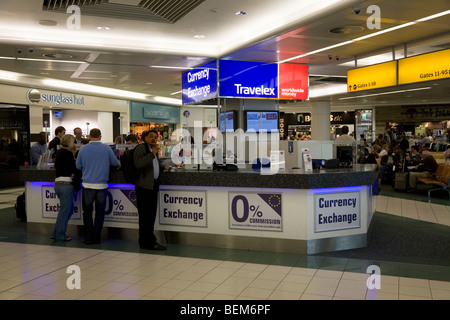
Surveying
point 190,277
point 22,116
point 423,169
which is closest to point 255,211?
point 190,277

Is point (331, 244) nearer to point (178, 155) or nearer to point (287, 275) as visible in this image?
point (287, 275)

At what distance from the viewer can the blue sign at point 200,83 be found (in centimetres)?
836

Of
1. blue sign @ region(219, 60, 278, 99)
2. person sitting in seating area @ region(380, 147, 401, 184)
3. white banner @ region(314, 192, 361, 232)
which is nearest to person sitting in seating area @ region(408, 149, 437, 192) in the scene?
person sitting in seating area @ region(380, 147, 401, 184)

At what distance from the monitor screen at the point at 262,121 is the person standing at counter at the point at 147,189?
12.3 ft

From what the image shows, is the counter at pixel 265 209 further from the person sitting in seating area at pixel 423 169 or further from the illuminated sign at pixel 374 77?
the person sitting in seating area at pixel 423 169

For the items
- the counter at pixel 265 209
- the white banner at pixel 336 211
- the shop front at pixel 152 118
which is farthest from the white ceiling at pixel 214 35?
the shop front at pixel 152 118

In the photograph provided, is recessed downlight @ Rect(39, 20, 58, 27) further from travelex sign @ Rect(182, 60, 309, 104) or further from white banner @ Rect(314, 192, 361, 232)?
white banner @ Rect(314, 192, 361, 232)

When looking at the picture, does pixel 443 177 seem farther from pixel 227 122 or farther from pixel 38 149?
pixel 38 149

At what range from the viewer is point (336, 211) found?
5.14 m

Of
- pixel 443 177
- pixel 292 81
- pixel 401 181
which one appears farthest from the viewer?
pixel 401 181

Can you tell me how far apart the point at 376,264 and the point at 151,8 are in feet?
14.6

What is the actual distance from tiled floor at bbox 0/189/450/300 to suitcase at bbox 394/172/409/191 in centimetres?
679

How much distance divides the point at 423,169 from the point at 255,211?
767 centimetres

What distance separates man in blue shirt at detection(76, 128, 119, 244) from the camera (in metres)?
5.56
